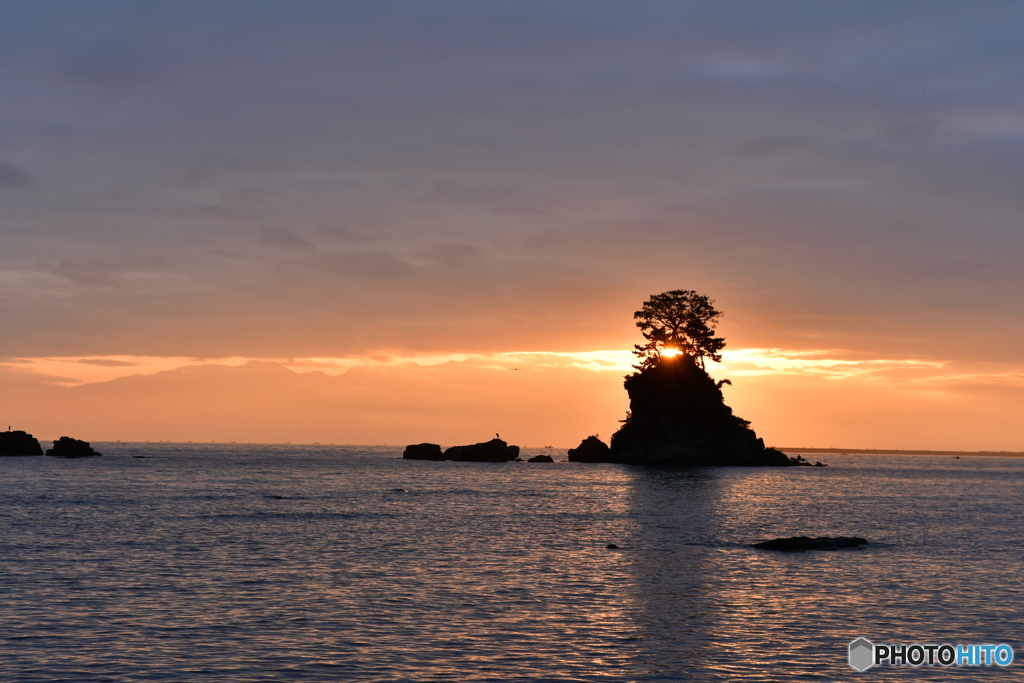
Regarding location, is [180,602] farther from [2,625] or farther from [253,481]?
[253,481]

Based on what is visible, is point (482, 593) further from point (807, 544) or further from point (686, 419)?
point (686, 419)

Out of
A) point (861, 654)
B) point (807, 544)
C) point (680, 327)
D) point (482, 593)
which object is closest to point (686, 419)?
point (680, 327)

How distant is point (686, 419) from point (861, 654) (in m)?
150

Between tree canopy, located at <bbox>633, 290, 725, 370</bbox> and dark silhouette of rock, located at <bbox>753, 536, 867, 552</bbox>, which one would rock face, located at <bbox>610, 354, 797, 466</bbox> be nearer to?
tree canopy, located at <bbox>633, 290, 725, 370</bbox>

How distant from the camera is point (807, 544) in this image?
59156mm

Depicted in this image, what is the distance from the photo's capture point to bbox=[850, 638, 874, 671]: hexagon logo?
29.2 meters

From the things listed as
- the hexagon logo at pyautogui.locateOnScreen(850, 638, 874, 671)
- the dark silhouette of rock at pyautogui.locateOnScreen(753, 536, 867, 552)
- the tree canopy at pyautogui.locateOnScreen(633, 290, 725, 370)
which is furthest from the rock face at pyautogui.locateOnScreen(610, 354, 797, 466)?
the hexagon logo at pyautogui.locateOnScreen(850, 638, 874, 671)

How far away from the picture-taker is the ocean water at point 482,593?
2883cm

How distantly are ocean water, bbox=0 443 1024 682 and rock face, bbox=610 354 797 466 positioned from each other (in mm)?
87827

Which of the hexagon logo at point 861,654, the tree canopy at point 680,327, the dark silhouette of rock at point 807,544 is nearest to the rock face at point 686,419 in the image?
the tree canopy at point 680,327

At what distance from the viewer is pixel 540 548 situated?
194 ft

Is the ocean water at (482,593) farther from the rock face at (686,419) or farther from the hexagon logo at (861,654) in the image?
the rock face at (686,419)

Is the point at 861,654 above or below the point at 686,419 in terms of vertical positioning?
below

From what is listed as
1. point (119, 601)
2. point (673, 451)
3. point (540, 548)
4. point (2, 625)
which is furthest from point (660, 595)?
point (673, 451)
